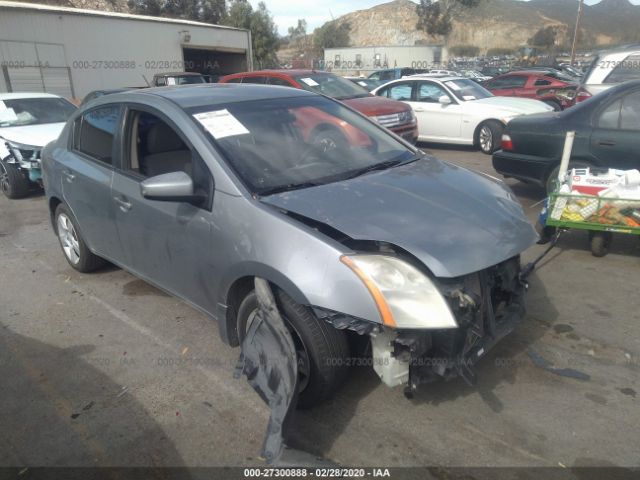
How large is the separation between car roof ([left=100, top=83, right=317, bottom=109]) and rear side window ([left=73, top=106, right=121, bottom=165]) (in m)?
0.14

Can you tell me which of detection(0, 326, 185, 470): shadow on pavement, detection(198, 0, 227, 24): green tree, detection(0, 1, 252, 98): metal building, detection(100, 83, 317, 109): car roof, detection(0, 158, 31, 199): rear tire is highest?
detection(198, 0, 227, 24): green tree

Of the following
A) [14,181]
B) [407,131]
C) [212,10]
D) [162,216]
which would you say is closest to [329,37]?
[212,10]

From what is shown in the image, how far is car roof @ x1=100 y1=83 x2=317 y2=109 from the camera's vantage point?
11.4 feet

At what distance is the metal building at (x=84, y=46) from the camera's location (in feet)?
59.8

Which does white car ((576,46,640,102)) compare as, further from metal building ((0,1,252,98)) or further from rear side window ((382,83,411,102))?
metal building ((0,1,252,98))

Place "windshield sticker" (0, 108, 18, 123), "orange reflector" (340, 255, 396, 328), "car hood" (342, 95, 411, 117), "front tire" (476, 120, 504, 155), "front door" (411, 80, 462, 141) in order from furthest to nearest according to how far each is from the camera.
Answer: "front door" (411, 80, 462, 141) < "front tire" (476, 120, 504, 155) < "car hood" (342, 95, 411, 117) < "windshield sticker" (0, 108, 18, 123) < "orange reflector" (340, 255, 396, 328)

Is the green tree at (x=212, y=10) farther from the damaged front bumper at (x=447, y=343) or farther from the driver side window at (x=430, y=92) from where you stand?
the damaged front bumper at (x=447, y=343)

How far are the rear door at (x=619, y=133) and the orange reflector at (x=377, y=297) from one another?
427 cm

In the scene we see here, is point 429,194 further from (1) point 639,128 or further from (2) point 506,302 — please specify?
(1) point 639,128

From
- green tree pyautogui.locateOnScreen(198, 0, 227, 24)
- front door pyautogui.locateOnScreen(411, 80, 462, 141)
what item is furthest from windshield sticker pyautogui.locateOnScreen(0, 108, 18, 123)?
green tree pyautogui.locateOnScreen(198, 0, 227, 24)

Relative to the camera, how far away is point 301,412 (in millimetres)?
2846

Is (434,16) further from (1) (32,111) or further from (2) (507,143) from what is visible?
(2) (507,143)

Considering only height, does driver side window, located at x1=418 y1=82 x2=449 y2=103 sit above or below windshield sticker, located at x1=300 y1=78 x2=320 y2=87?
below

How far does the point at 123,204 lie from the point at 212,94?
1.02 metres
